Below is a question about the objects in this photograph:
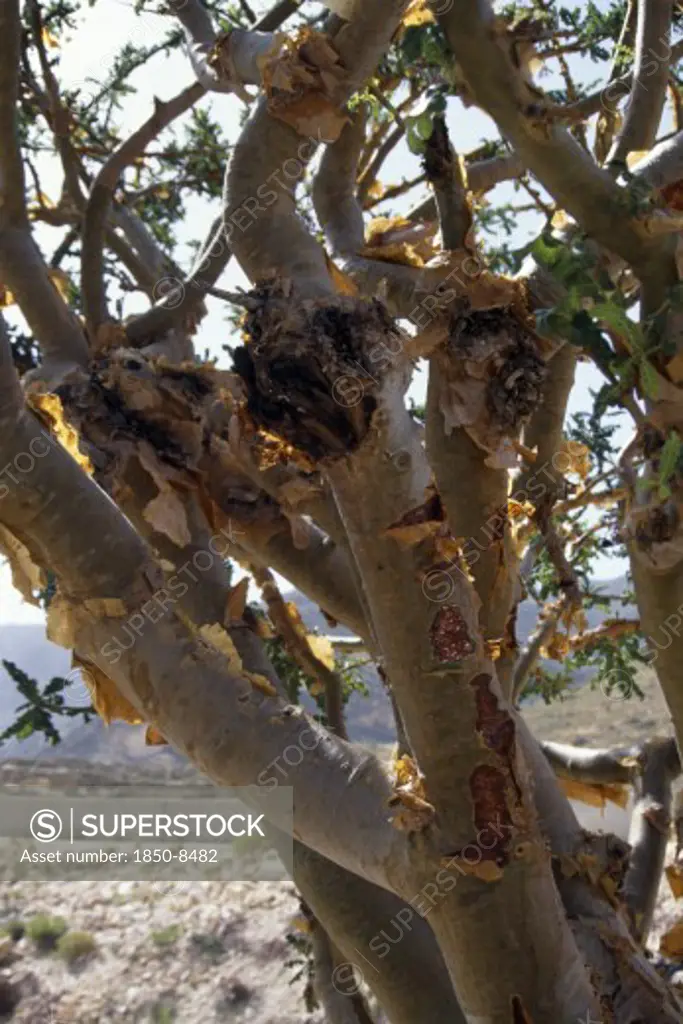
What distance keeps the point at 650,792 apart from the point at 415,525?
221cm

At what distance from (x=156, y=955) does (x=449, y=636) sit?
866 centimetres

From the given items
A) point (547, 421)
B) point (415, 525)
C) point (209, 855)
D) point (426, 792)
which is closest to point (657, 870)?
point (547, 421)

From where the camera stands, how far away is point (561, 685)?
15.9 ft

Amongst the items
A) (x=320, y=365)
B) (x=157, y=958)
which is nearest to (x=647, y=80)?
(x=320, y=365)

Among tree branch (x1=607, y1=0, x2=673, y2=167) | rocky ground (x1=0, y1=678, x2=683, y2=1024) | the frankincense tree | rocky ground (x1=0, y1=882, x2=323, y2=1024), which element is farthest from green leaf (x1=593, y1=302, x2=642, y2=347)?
rocky ground (x1=0, y1=882, x2=323, y2=1024)

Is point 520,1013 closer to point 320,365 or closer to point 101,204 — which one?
point 320,365

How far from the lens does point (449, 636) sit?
4.36 feet

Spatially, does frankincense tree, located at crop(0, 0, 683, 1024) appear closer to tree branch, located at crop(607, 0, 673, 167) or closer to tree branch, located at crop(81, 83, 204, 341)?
tree branch, located at crop(607, 0, 673, 167)

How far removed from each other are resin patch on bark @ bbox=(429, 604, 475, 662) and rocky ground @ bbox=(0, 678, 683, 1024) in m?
5.86

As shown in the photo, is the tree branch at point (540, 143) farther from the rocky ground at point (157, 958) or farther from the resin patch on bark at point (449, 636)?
the rocky ground at point (157, 958)

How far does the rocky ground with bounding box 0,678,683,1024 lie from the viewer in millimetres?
7770

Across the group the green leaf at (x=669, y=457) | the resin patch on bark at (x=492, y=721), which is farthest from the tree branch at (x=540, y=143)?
the resin patch on bark at (x=492, y=721)

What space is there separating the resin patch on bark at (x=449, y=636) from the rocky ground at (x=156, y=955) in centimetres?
586

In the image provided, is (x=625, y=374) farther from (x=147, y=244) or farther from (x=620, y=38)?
(x=147, y=244)
